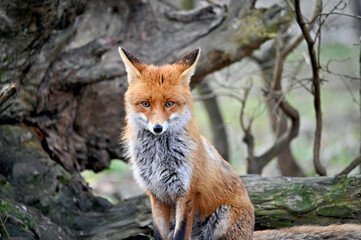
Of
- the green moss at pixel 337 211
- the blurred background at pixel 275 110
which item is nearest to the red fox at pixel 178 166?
the green moss at pixel 337 211

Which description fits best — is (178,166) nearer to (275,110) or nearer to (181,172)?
(181,172)

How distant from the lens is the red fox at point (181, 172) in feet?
13.5

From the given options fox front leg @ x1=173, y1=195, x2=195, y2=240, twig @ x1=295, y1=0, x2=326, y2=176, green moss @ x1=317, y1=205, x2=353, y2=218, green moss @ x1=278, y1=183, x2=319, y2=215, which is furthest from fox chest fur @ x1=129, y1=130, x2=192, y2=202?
twig @ x1=295, y1=0, x2=326, y2=176

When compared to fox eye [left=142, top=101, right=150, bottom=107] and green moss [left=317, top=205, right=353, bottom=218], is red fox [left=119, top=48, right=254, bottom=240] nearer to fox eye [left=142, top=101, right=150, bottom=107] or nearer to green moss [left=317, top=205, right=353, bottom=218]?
fox eye [left=142, top=101, right=150, bottom=107]

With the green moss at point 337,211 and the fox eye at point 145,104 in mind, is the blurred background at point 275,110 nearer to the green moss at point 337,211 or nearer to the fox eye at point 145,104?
the green moss at point 337,211

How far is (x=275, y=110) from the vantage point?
6.68 meters

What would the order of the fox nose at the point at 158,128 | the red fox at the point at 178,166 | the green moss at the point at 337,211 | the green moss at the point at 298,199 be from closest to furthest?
1. the fox nose at the point at 158,128
2. the red fox at the point at 178,166
3. the green moss at the point at 337,211
4. the green moss at the point at 298,199

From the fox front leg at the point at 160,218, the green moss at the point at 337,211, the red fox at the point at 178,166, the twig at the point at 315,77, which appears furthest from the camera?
the twig at the point at 315,77

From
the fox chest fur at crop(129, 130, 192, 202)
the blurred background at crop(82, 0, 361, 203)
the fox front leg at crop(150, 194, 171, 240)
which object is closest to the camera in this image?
the fox chest fur at crop(129, 130, 192, 202)

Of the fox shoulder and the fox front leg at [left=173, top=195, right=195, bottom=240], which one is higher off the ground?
the fox front leg at [left=173, top=195, right=195, bottom=240]

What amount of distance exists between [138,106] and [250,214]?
64.2 inches

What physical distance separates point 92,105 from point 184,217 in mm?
3392

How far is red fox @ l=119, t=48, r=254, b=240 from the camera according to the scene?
13.5ft

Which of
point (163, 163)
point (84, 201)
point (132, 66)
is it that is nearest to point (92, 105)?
point (84, 201)
